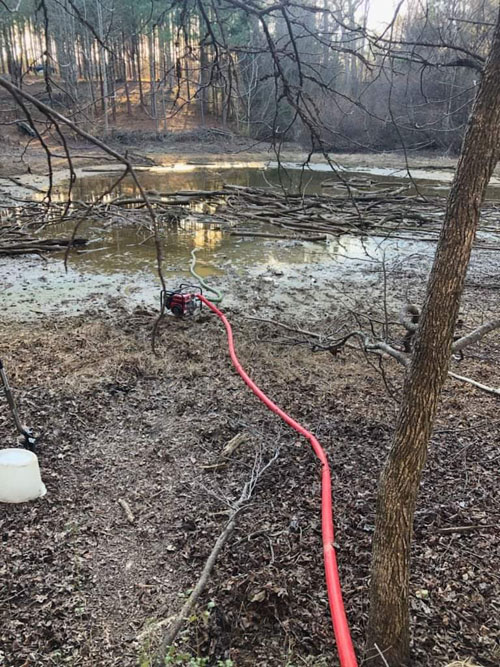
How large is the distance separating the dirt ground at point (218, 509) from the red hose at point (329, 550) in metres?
0.09

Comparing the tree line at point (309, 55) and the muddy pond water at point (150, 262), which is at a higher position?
the tree line at point (309, 55)

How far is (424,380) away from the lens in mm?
1741

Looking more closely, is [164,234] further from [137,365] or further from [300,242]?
[137,365]

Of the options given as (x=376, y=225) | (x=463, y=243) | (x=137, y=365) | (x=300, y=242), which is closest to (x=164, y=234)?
(x=300, y=242)

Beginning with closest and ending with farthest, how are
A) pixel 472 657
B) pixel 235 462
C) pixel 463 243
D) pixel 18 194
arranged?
pixel 463 243 < pixel 472 657 < pixel 235 462 < pixel 18 194

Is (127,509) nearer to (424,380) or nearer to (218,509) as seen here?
(218,509)

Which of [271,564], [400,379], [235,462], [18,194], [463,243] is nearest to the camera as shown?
[463,243]

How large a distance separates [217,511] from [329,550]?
0.82 metres

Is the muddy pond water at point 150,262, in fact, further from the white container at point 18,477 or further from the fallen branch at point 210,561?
the white container at point 18,477

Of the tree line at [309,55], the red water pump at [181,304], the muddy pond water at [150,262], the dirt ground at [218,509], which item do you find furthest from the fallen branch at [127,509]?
the muddy pond water at [150,262]

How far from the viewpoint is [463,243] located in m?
1.63

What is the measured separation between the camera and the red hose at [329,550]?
5.84ft

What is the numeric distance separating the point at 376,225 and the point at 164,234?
14.1ft

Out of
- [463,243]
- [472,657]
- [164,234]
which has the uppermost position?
[463,243]
